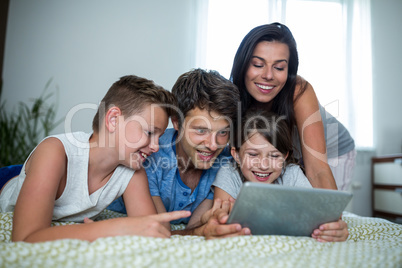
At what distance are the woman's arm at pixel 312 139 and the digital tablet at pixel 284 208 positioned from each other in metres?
0.46

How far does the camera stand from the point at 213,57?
353cm

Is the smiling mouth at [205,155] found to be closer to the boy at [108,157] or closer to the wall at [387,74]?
the boy at [108,157]

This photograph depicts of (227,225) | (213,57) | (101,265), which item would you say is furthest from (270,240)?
(213,57)

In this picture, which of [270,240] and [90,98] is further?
[90,98]

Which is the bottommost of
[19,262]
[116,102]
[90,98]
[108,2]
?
[19,262]

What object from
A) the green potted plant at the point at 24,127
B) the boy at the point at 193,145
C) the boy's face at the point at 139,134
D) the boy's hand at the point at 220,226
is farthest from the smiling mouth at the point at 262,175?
the green potted plant at the point at 24,127

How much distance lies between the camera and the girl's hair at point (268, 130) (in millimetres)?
1476

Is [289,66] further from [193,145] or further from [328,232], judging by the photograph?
[328,232]

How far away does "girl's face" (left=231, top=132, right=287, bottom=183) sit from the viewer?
1.44 meters

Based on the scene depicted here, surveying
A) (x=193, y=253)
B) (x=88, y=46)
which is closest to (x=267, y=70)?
(x=193, y=253)

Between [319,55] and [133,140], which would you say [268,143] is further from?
[319,55]

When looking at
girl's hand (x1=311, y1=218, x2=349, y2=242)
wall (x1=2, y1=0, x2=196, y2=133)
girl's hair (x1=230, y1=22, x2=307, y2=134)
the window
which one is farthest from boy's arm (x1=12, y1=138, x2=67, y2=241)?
the window

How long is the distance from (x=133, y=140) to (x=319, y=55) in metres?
3.12

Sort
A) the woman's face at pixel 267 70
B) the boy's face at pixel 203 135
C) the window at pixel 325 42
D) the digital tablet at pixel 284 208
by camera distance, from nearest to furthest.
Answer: the digital tablet at pixel 284 208 < the boy's face at pixel 203 135 < the woman's face at pixel 267 70 < the window at pixel 325 42
